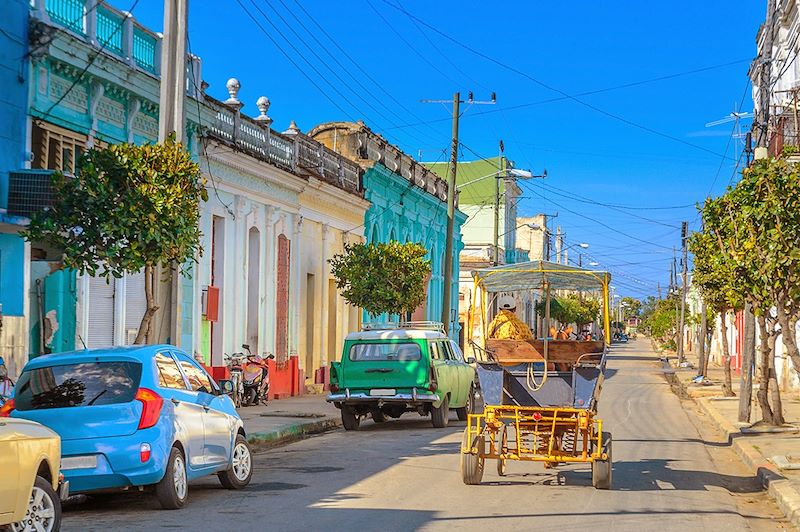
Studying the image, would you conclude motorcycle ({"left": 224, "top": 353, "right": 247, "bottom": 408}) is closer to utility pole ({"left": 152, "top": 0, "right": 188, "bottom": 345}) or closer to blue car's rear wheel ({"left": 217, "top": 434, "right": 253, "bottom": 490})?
utility pole ({"left": 152, "top": 0, "right": 188, "bottom": 345})

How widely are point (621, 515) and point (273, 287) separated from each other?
20.7 m

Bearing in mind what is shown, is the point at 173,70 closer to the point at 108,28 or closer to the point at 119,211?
the point at 119,211

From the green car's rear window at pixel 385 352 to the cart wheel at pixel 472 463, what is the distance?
8614 mm

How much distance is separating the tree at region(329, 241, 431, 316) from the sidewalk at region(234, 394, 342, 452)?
3.91 metres

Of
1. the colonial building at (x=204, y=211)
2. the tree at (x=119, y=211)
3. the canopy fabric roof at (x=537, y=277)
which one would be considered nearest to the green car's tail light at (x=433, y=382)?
the colonial building at (x=204, y=211)

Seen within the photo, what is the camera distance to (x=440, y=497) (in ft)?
41.8

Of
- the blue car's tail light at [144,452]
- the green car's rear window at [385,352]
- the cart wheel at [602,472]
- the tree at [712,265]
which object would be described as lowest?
the cart wheel at [602,472]

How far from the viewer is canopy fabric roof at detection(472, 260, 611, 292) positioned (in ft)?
52.5

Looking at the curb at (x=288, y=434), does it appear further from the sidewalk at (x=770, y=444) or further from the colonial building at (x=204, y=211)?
the sidewalk at (x=770, y=444)

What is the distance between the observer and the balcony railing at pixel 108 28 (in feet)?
63.9

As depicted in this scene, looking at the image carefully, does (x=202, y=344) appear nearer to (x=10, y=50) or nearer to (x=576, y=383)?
(x=10, y=50)

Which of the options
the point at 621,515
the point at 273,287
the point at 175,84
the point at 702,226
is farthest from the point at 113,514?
the point at 273,287

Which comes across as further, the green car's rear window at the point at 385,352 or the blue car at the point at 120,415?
the green car's rear window at the point at 385,352

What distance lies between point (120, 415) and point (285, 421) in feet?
39.2
